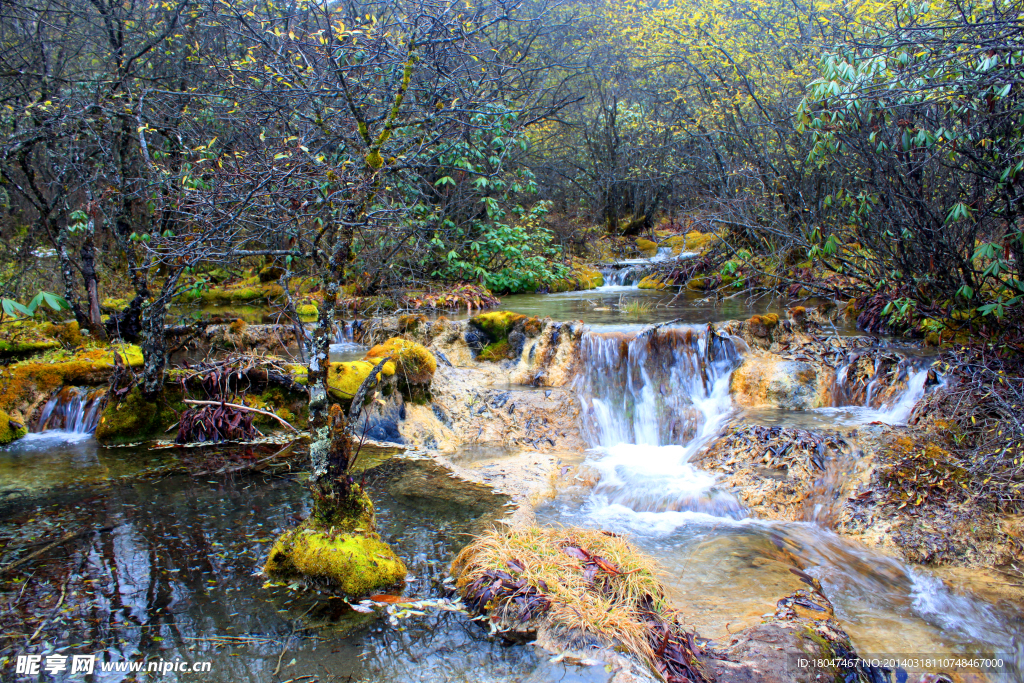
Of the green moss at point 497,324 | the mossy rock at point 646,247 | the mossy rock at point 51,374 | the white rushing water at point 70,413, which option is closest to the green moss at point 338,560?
the mossy rock at point 51,374

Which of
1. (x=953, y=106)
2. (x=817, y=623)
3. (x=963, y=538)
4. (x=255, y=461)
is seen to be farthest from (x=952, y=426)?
(x=255, y=461)

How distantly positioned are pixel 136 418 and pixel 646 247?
17.9m

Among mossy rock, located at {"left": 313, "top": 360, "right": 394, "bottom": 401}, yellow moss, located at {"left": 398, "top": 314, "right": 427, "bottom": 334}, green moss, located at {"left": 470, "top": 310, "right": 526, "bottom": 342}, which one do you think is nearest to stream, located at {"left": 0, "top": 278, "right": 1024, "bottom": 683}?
mossy rock, located at {"left": 313, "top": 360, "right": 394, "bottom": 401}

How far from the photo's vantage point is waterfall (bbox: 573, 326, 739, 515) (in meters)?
6.50

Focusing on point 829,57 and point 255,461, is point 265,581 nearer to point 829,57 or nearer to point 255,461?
point 255,461

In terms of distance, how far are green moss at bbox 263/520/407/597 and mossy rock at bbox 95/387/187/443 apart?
392cm

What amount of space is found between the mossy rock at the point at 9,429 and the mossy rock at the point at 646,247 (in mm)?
17931

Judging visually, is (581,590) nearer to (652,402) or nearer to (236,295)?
(652,402)

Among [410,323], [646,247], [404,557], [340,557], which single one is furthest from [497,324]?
[646,247]

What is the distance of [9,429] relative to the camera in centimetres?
701

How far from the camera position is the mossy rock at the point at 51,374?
743cm

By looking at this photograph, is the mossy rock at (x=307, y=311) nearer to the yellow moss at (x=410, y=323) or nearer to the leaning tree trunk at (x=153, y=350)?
the yellow moss at (x=410, y=323)

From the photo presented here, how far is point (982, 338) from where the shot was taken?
21.5 feet

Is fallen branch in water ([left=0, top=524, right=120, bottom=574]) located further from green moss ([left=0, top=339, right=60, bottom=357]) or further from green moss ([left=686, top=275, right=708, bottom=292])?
green moss ([left=686, top=275, right=708, bottom=292])
